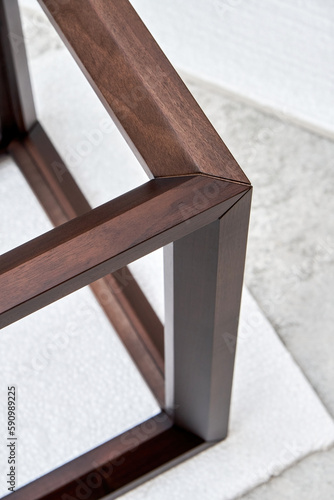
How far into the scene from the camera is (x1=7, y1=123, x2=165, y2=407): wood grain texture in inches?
33.4

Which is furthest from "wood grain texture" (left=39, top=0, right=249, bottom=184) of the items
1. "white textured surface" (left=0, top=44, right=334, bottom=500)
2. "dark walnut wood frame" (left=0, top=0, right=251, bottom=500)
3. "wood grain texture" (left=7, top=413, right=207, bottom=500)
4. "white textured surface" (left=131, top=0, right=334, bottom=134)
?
"white textured surface" (left=131, top=0, right=334, bottom=134)

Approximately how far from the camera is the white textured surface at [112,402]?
2.71 feet

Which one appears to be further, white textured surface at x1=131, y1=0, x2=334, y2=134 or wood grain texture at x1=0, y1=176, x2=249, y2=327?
white textured surface at x1=131, y1=0, x2=334, y2=134

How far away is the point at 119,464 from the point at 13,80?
468 millimetres

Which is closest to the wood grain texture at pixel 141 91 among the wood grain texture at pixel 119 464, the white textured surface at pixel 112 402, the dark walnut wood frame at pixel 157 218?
the dark walnut wood frame at pixel 157 218

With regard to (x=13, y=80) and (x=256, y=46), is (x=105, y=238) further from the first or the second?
(x=256, y=46)

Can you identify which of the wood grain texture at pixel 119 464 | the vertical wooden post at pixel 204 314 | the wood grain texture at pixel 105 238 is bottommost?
the wood grain texture at pixel 119 464

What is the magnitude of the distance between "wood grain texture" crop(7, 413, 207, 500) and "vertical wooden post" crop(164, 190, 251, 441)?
0.12 feet

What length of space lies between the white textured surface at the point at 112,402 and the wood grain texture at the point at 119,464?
2 centimetres

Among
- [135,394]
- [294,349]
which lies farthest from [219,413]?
[294,349]

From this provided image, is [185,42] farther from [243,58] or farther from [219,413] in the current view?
[219,413]

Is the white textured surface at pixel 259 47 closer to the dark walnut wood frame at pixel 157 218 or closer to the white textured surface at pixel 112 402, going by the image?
the white textured surface at pixel 112 402

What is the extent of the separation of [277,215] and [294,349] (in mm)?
199

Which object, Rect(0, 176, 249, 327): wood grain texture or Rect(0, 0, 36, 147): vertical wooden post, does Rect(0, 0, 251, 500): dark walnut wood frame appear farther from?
Rect(0, 0, 36, 147): vertical wooden post
